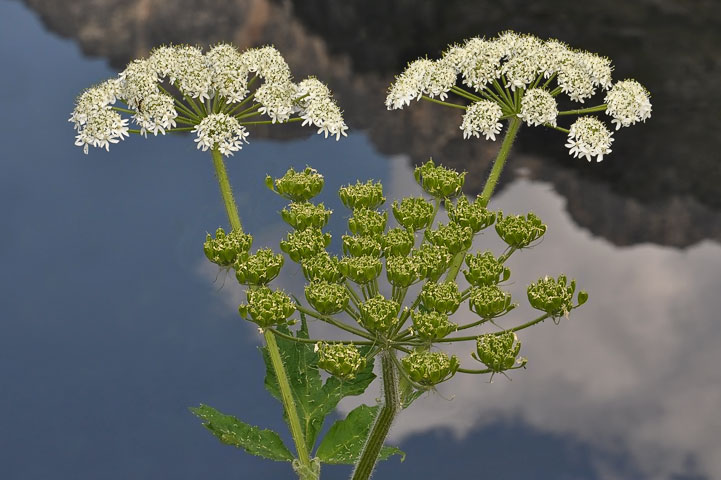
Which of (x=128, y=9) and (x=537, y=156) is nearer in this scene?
(x=537, y=156)

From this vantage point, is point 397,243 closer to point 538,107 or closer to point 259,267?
point 259,267

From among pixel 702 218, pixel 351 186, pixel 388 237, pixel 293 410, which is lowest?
pixel 293 410

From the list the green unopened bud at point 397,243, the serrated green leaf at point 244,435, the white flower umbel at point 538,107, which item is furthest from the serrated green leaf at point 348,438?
the white flower umbel at point 538,107

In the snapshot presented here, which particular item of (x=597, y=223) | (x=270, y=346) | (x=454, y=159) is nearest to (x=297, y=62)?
(x=454, y=159)

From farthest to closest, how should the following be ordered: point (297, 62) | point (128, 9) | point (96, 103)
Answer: point (128, 9) < point (297, 62) < point (96, 103)

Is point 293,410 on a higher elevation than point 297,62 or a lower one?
lower

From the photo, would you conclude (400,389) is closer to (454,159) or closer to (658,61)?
(454,159)

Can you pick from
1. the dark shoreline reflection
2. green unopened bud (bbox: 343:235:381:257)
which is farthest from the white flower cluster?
the dark shoreline reflection
